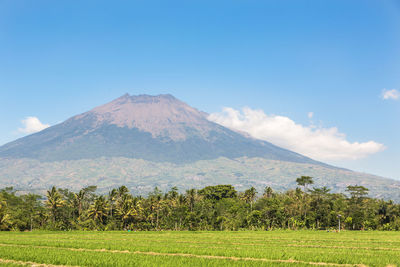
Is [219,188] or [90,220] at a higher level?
[219,188]

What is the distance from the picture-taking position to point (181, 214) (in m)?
92.1

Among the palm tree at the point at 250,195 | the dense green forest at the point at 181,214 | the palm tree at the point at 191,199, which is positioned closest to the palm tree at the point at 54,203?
the dense green forest at the point at 181,214

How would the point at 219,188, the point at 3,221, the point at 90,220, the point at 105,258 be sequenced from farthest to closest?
1. the point at 219,188
2. the point at 90,220
3. the point at 3,221
4. the point at 105,258

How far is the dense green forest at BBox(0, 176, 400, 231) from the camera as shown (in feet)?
283

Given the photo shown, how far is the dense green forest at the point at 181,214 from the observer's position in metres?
Result: 86.4

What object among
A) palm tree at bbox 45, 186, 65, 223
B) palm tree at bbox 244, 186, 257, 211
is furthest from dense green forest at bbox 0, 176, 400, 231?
palm tree at bbox 244, 186, 257, 211

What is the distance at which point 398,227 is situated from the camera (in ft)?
305

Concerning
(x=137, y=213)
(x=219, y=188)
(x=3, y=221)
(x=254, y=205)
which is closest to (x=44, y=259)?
(x=3, y=221)

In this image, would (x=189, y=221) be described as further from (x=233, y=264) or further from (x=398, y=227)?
(x=233, y=264)

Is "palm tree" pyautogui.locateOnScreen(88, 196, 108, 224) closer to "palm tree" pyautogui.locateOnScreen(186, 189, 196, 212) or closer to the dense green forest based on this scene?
the dense green forest

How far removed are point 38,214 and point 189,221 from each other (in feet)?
116

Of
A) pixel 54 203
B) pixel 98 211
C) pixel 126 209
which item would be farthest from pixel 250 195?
pixel 54 203

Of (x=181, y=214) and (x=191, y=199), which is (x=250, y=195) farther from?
(x=181, y=214)

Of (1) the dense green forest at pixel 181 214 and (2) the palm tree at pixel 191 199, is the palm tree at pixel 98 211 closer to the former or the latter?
(1) the dense green forest at pixel 181 214
